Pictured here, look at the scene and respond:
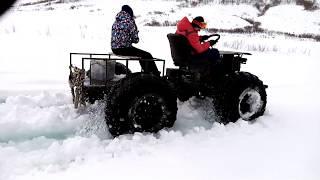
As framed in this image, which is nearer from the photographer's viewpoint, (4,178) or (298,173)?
(4,178)

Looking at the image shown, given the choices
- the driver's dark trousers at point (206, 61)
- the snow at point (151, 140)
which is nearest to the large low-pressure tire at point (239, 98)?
the snow at point (151, 140)

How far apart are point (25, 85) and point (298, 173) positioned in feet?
18.1

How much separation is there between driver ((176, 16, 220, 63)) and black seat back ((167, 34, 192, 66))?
0.06 m

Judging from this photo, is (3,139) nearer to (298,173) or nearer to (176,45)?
(176,45)

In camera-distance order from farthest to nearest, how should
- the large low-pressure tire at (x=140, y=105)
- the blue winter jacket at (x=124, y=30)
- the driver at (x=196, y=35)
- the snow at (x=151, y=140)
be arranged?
the driver at (x=196, y=35), the blue winter jacket at (x=124, y=30), the large low-pressure tire at (x=140, y=105), the snow at (x=151, y=140)

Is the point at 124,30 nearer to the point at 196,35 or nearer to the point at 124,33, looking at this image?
the point at 124,33

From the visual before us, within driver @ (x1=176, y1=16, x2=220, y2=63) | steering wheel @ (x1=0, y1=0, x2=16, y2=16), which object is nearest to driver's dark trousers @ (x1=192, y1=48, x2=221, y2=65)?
driver @ (x1=176, y1=16, x2=220, y2=63)

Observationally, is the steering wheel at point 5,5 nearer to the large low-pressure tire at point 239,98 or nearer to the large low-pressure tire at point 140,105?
the large low-pressure tire at point 140,105

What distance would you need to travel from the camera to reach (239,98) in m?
5.52

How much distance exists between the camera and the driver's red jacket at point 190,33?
5.43 meters

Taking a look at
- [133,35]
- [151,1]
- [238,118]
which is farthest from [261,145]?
[151,1]

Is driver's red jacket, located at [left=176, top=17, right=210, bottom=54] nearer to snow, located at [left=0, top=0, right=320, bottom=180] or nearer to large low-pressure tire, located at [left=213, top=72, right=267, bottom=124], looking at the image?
large low-pressure tire, located at [left=213, top=72, right=267, bottom=124]

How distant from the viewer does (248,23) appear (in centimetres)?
2878

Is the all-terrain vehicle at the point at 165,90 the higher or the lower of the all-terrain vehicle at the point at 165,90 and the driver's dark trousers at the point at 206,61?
the lower
